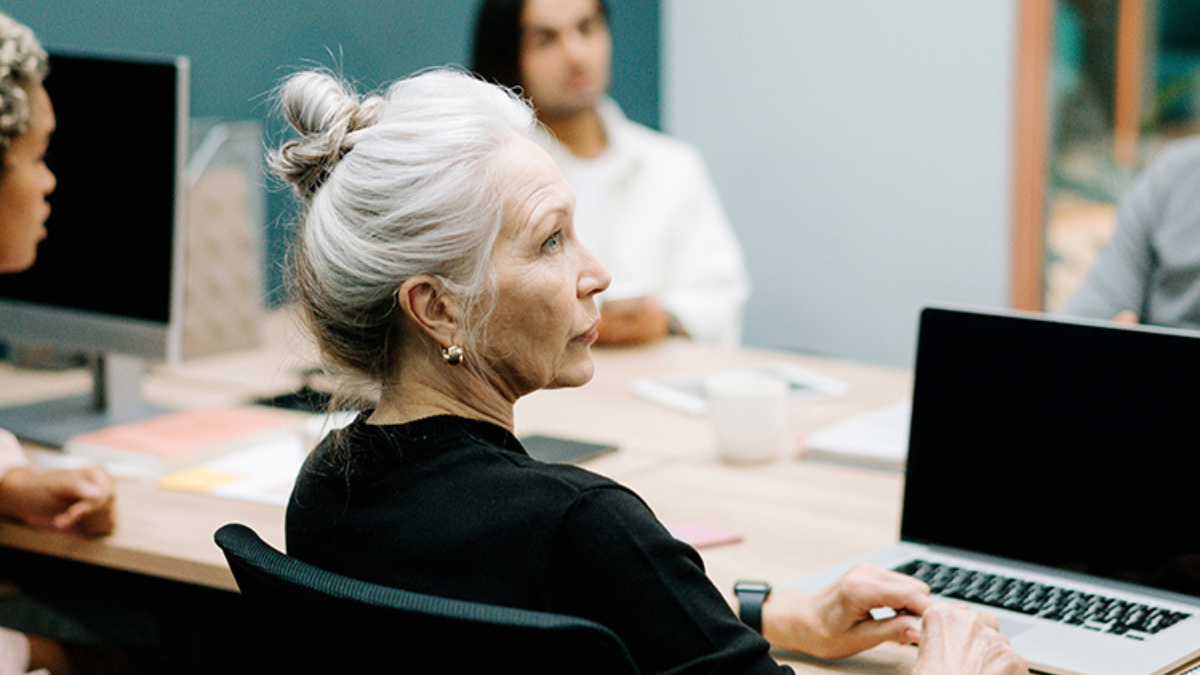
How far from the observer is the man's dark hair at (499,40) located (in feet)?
9.77

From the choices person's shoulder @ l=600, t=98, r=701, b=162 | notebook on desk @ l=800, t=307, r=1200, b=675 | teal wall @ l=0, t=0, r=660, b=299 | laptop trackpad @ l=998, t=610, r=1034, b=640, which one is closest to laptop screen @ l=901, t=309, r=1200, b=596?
notebook on desk @ l=800, t=307, r=1200, b=675

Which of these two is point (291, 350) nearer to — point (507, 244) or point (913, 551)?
point (507, 244)

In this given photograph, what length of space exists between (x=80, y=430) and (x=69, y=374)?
1.50 feet

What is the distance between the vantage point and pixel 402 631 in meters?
0.84

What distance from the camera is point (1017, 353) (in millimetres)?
1346

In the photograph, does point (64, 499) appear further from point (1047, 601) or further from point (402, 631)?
point (1047, 601)

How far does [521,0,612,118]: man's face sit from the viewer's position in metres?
2.95

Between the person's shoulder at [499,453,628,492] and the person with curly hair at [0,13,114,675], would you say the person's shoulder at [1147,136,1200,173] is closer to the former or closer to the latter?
the person's shoulder at [499,453,628,492]

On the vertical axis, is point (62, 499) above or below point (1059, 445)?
below

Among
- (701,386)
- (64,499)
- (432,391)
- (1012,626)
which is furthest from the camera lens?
(701,386)

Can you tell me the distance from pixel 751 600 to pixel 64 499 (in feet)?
2.84

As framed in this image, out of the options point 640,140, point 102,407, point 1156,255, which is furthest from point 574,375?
point 640,140

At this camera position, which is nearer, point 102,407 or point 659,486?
point 659,486

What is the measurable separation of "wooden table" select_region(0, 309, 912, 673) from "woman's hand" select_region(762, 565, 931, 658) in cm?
3
